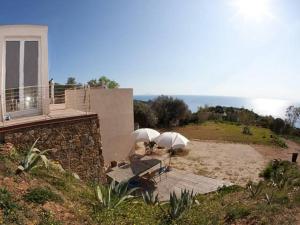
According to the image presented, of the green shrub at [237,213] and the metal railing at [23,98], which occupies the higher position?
the metal railing at [23,98]

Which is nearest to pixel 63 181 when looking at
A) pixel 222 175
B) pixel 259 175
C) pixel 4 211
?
Result: pixel 4 211

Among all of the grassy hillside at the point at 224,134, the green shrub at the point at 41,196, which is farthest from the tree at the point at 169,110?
the green shrub at the point at 41,196

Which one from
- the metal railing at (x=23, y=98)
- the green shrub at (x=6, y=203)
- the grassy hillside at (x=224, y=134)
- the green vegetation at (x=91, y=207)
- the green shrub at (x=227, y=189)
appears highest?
the metal railing at (x=23, y=98)

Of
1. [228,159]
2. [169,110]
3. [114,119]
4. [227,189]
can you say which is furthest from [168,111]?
[227,189]

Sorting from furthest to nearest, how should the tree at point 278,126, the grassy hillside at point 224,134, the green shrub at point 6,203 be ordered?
the tree at point 278,126, the grassy hillside at point 224,134, the green shrub at point 6,203

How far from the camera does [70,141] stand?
37.3 ft

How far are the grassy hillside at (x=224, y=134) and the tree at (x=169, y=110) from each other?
1420mm

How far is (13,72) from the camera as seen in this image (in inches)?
479

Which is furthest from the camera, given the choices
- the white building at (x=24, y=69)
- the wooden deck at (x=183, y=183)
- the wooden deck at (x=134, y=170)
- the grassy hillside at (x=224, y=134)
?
the grassy hillside at (x=224, y=134)

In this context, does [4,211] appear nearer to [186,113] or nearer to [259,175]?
[259,175]

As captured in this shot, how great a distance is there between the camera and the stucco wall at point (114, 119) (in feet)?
58.2

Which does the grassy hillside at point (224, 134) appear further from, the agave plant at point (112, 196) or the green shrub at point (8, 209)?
the green shrub at point (8, 209)

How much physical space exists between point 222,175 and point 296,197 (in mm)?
7905

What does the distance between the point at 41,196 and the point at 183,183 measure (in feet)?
29.4
